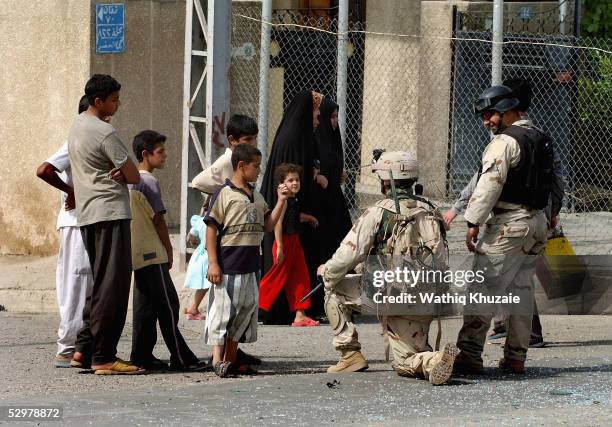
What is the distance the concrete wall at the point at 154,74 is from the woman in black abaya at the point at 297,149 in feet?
11.5

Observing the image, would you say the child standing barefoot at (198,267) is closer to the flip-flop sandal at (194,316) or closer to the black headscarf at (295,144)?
the flip-flop sandal at (194,316)

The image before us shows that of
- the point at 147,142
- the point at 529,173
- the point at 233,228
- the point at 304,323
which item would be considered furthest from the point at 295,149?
the point at 529,173

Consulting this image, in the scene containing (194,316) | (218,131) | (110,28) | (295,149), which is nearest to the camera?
(295,149)

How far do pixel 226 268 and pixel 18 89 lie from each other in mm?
6466

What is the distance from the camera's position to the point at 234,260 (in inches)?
341

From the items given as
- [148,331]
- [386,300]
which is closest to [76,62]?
[148,331]

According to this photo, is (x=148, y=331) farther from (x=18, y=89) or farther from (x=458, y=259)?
(x=18, y=89)

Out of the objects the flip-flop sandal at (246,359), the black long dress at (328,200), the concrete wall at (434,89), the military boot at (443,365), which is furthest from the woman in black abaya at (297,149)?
the concrete wall at (434,89)

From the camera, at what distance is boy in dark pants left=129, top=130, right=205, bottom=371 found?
902cm

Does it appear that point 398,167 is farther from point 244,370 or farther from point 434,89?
point 434,89

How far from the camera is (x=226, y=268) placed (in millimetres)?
8664

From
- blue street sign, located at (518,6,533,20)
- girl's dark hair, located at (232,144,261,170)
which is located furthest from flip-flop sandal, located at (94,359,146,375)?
blue street sign, located at (518,6,533,20)

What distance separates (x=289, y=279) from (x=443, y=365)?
9.78ft

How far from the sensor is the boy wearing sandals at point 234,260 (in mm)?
8664
